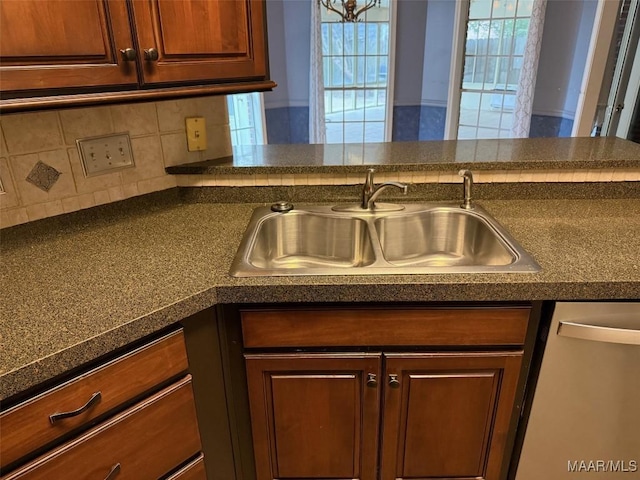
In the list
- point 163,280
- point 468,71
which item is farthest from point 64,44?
point 468,71

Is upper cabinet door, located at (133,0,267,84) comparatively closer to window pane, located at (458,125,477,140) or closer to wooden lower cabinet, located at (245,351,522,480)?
wooden lower cabinet, located at (245,351,522,480)

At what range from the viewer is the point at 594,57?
2836mm

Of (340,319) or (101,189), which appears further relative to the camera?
(101,189)

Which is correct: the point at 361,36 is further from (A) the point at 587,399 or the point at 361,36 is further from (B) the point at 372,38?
(A) the point at 587,399

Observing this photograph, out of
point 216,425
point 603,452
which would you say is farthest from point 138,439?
point 603,452

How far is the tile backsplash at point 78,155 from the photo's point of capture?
1129mm

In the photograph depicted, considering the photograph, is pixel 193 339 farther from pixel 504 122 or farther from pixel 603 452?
pixel 504 122

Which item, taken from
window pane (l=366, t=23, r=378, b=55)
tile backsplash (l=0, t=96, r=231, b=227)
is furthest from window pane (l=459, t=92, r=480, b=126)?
tile backsplash (l=0, t=96, r=231, b=227)

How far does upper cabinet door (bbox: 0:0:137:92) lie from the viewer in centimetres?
82

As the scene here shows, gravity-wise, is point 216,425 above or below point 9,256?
below

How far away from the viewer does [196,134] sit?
4.75 feet

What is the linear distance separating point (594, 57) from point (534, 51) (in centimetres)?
82

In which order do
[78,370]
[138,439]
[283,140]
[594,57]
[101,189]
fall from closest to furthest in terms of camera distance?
[78,370], [138,439], [101,189], [594,57], [283,140]

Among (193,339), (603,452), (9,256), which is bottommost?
(603,452)
